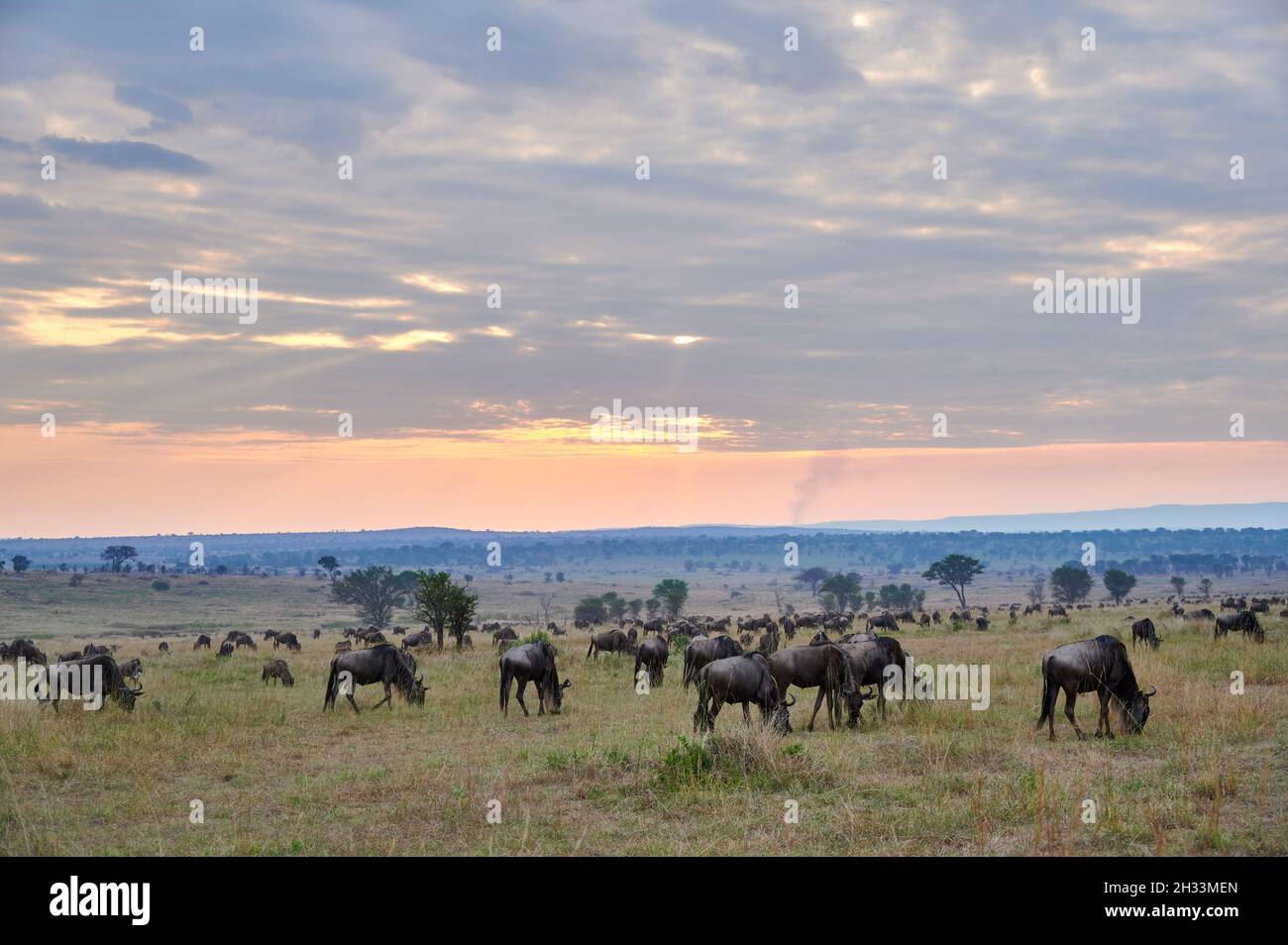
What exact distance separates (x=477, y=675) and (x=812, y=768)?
17096 millimetres

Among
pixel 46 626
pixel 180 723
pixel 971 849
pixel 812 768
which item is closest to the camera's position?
pixel 971 849

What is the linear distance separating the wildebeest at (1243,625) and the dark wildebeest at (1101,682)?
58.5 feet

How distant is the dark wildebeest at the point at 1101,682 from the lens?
1478cm

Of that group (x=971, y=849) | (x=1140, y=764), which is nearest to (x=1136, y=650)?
(x=1140, y=764)

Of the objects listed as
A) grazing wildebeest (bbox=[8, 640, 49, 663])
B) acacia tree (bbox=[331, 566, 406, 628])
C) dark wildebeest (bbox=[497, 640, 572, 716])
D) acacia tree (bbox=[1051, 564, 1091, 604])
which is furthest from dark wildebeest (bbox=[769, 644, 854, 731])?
acacia tree (bbox=[1051, 564, 1091, 604])

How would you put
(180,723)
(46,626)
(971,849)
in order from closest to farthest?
(971,849) < (180,723) < (46,626)

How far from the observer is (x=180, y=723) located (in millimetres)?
17422

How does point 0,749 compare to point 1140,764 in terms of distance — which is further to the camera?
point 0,749

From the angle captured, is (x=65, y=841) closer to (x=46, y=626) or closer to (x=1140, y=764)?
(x=1140, y=764)

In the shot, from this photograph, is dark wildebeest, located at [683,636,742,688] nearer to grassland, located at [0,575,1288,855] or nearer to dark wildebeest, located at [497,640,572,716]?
grassland, located at [0,575,1288,855]

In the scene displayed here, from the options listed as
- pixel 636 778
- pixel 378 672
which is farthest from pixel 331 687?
pixel 636 778

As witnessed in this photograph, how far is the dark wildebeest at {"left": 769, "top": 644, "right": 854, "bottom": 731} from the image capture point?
669 inches
